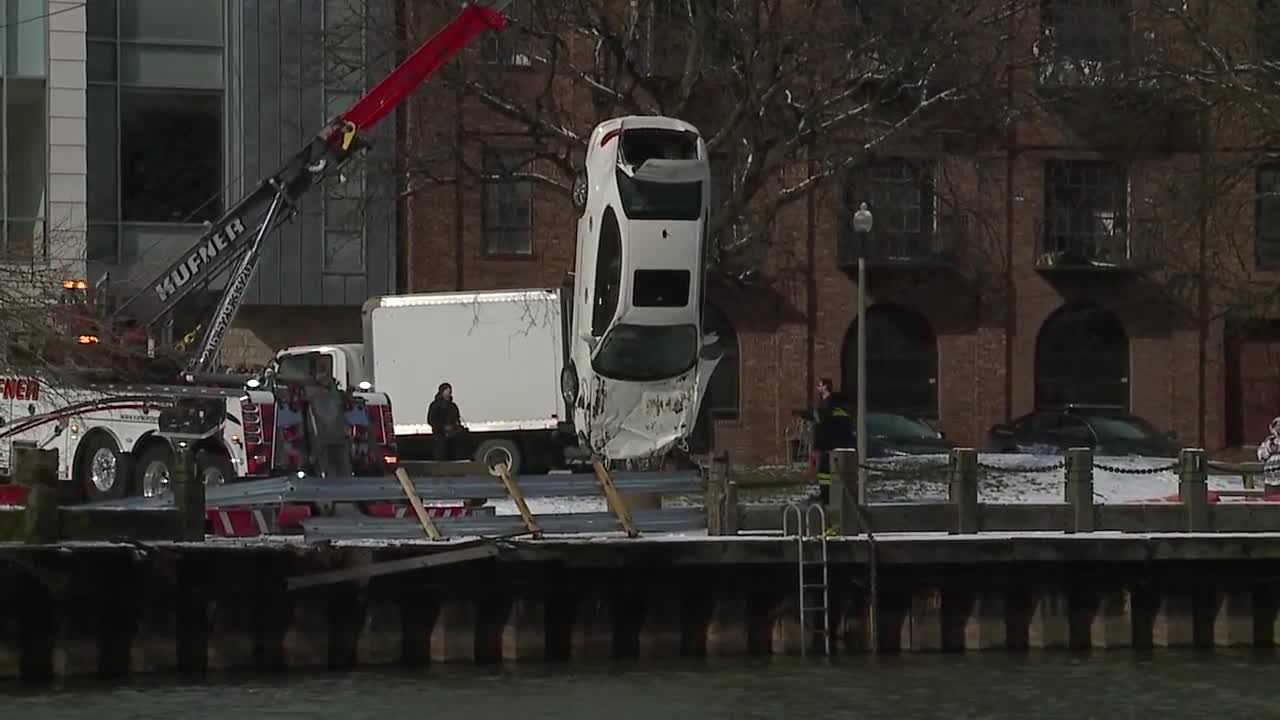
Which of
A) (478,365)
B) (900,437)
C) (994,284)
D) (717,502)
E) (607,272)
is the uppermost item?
(994,284)

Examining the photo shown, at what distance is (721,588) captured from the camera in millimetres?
26547

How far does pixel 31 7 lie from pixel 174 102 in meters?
3.24

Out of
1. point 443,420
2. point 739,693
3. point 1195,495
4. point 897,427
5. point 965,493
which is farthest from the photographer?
point 897,427

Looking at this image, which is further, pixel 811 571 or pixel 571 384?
pixel 571 384

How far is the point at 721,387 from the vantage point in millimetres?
51000

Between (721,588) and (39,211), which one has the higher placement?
(39,211)

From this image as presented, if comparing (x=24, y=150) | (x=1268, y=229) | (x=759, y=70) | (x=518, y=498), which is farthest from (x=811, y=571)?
(x=1268, y=229)

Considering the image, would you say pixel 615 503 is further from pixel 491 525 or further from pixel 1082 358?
pixel 1082 358

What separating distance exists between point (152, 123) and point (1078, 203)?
19340 mm

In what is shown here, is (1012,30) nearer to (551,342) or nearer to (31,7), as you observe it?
(551,342)

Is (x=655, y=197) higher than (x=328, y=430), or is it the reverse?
(x=655, y=197)

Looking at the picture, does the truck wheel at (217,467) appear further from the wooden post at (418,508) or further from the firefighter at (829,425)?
the wooden post at (418,508)

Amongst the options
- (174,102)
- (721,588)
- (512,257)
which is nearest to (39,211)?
(174,102)

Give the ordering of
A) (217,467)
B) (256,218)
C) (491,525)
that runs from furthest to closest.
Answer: (256,218) → (217,467) → (491,525)
